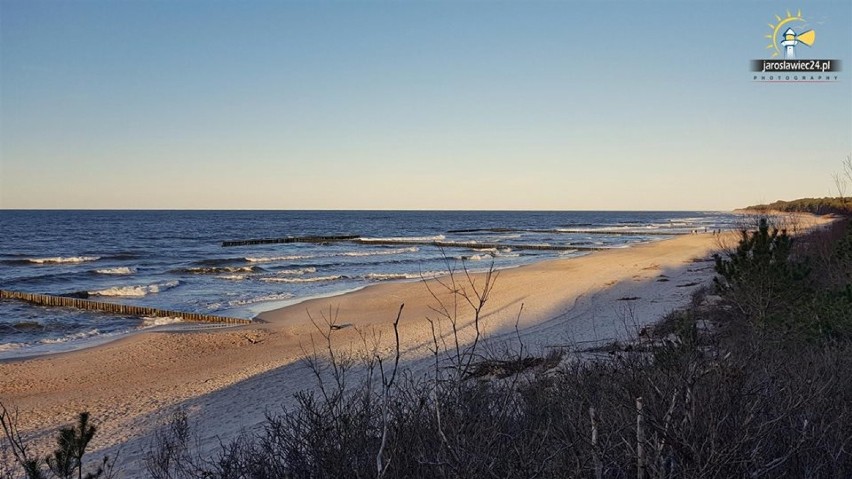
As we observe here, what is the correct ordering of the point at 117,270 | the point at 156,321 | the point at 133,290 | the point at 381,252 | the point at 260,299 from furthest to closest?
the point at 381,252 → the point at 117,270 → the point at 133,290 → the point at 260,299 → the point at 156,321

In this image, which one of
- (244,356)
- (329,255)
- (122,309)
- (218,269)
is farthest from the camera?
(329,255)

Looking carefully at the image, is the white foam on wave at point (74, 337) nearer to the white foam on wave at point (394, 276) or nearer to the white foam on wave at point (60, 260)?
the white foam on wave at point (394, 276)

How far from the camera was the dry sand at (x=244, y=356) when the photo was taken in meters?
10.4

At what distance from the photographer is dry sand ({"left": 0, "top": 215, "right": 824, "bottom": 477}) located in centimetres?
1038

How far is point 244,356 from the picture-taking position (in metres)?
15.2

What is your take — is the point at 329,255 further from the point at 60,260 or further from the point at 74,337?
the point at 74,337

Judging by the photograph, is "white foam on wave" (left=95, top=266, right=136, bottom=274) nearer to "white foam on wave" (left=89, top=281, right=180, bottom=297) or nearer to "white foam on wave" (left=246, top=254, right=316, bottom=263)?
"white foam on wave" (left=89, top=281, right=180, bottom=297)

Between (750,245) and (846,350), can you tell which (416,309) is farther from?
(846,350)

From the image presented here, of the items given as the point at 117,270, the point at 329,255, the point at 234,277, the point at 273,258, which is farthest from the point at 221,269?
the point at 329,255

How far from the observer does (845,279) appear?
37.2ft

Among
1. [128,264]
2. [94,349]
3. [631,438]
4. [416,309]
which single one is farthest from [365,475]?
[128,264]

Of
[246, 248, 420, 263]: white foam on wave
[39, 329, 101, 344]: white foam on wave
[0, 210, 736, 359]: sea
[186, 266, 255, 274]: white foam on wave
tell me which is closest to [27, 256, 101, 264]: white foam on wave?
[0, 210, 736, 359]: sea

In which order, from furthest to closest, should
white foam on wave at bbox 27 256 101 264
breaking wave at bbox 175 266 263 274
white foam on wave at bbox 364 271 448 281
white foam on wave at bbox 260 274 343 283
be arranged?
white foam on wave at bbox 27 256 101 264 < breaking wave at bbox 175 266 263 274 < white foam on wave at bbox 364 271 448 281 < white foam on wave at bbox 260 274 343 283

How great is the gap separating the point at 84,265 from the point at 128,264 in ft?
8.44
